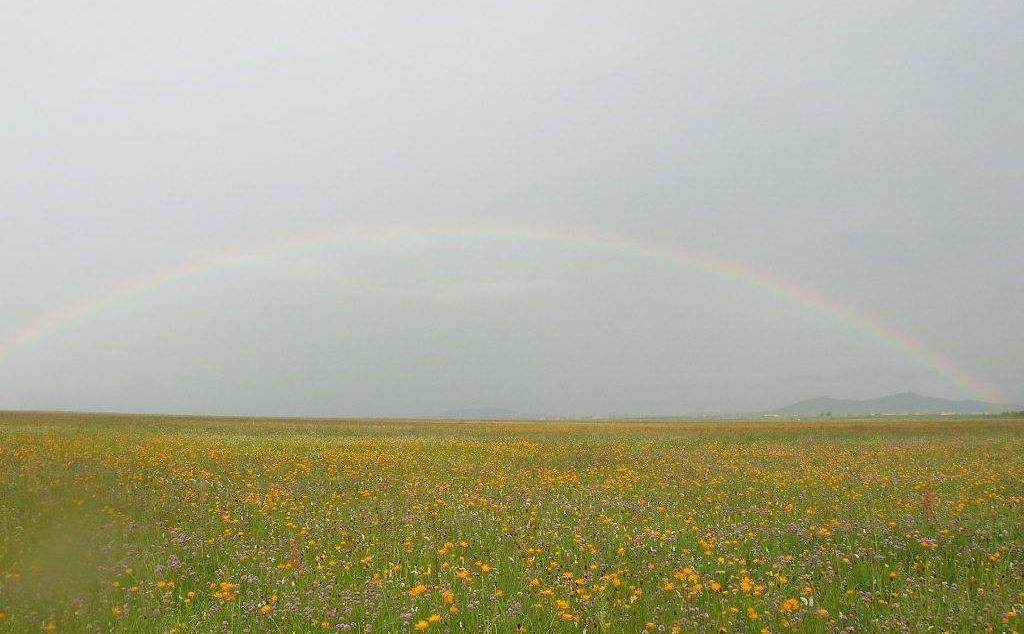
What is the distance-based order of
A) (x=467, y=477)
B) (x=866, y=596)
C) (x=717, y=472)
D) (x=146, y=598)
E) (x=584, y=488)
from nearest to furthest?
(x=866, y=596)
(x=146, y=598)
(x=584, y=488)
(x=467, y=477)
(x=717, y=472)

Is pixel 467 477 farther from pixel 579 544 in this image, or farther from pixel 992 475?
pixel 992 475

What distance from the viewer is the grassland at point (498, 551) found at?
250 inches

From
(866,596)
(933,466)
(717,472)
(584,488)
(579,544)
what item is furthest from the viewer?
(933,466)

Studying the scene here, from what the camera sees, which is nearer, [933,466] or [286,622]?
[286,622]

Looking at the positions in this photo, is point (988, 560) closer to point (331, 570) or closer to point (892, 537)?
point (892, 537)

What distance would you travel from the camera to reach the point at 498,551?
8695 millimetres

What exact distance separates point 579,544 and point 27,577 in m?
7.30

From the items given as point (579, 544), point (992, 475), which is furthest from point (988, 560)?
point (992, 475)

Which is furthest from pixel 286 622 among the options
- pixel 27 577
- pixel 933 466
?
pixel 933 466

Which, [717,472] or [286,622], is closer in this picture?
[286,622]

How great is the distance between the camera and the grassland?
6359 millimetres

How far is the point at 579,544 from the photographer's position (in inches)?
350

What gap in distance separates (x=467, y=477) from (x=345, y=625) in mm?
9946

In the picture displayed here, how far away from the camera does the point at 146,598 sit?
23.7 feet
